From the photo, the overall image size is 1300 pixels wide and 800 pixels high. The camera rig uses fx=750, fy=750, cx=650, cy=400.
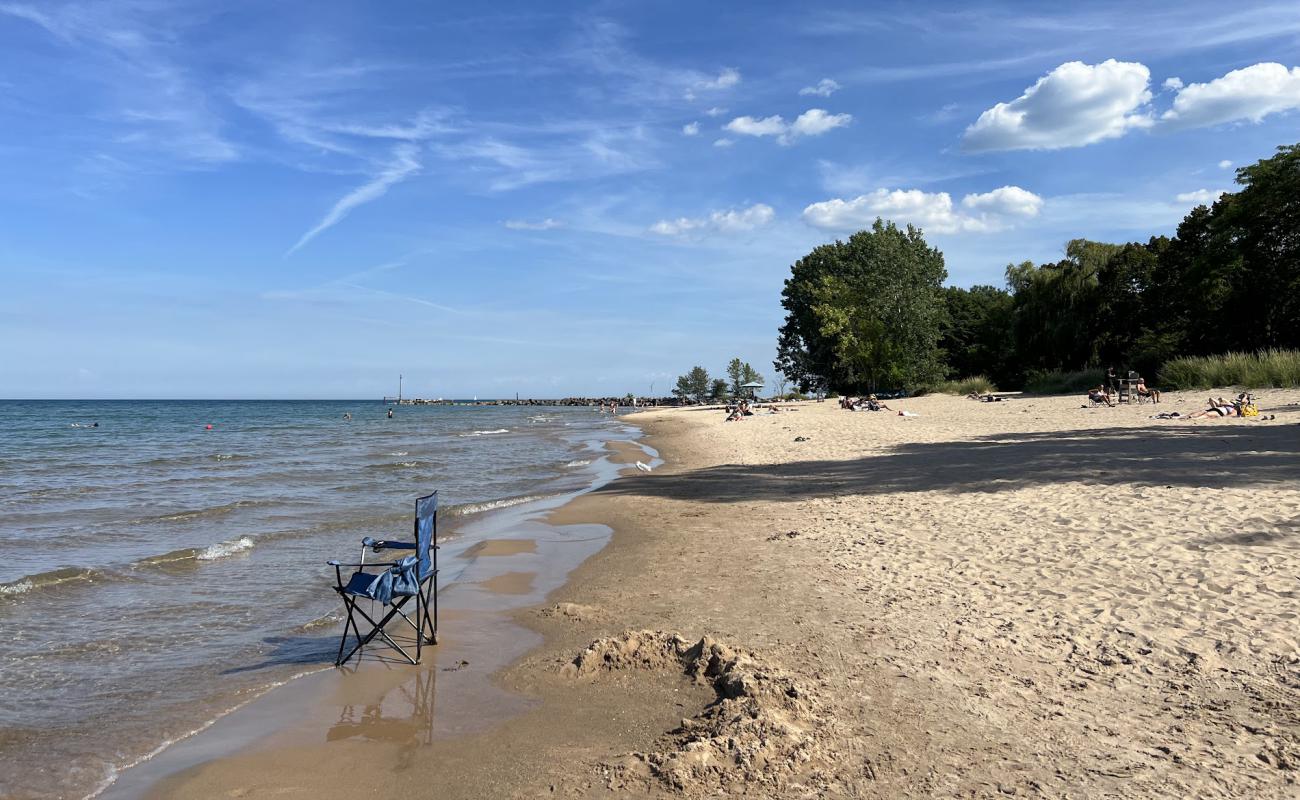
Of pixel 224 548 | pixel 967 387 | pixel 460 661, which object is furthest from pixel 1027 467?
pixel 967 387

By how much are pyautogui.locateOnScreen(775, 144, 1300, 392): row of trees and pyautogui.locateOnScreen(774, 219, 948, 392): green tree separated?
0.39ft

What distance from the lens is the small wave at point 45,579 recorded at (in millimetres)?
8461

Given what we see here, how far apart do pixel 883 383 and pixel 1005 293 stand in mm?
23471

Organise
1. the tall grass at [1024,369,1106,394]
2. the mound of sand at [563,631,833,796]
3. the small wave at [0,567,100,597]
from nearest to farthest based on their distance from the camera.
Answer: the mound of sand at [563,631,833,796], the small wave at [0,567,100,597], the tall grass at [1024,369,1106,394]

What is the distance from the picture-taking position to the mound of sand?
145 inches

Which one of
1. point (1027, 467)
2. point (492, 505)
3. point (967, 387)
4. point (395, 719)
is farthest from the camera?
point (967, 387)

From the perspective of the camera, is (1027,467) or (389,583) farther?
(1027,467)

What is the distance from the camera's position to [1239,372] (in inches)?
1133

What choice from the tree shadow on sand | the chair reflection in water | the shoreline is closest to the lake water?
the shoreline

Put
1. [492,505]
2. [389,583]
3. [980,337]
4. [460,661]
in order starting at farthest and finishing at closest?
[980,337], [492,505], [460,661], [389,583]

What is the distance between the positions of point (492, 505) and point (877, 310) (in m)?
44.6

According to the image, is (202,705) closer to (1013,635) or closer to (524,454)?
(1013,635)

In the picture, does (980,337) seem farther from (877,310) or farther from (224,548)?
(224,548)

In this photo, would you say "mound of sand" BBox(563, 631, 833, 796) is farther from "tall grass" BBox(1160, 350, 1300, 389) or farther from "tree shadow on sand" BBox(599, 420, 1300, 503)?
"tall grass" BBox(1160, 350, 1300, 389)
